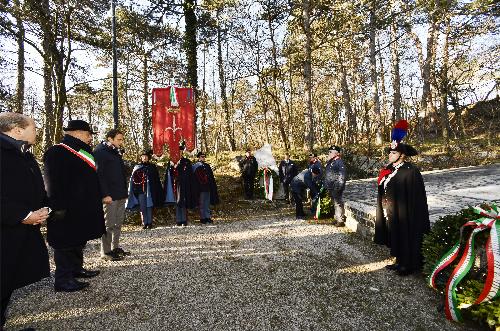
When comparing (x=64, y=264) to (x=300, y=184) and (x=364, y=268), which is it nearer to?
(x=364, y=268)

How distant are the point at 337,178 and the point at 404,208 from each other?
9.49 feet

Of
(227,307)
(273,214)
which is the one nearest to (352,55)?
(273,214)

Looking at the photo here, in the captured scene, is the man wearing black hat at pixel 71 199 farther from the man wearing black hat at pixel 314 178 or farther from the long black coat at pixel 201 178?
the man wearing black hat at pixel 314 178

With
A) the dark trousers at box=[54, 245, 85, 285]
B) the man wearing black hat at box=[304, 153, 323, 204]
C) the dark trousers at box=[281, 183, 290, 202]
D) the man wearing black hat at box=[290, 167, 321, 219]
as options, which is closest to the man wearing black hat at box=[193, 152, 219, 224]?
the man wearing black hat at box=[290, 167, 321, 219]

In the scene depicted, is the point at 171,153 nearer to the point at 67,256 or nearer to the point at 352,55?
the point at 67,256

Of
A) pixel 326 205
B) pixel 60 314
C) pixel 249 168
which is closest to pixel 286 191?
pixel 249 168

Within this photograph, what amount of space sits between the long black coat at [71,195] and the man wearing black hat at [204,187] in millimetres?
3985

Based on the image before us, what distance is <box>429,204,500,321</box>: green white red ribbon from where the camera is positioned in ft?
9.16

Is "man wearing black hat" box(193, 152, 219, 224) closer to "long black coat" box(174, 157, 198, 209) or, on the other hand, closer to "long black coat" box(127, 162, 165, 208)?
"long black coat" box(174, 157, 198, 209)

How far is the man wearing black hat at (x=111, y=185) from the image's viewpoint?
496 cm

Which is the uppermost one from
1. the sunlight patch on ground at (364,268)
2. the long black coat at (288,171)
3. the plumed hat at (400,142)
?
the plumed hat at (400,142)

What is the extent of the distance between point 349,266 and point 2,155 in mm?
4541

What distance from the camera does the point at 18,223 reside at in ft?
8.73

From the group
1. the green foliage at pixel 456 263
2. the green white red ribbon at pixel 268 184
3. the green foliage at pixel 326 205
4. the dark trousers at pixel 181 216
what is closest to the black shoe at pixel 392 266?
the green foliage at pixel 456 263
